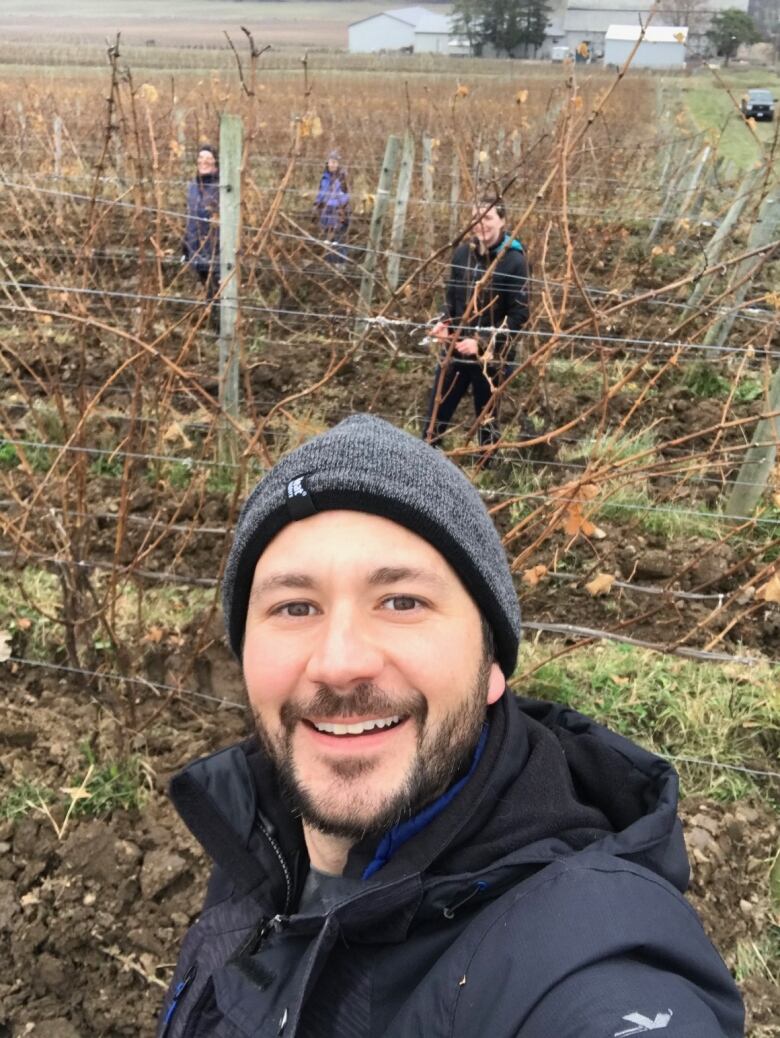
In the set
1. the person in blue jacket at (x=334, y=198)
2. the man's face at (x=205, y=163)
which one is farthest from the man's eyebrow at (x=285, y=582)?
the person in blue jacket at (x=334, y=198)

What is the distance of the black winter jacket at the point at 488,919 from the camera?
0.80 meters

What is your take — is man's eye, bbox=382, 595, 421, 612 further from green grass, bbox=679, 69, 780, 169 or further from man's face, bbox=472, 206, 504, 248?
green grass, bbox=679, 69, 780, 169

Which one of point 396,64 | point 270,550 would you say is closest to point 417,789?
point 270,550

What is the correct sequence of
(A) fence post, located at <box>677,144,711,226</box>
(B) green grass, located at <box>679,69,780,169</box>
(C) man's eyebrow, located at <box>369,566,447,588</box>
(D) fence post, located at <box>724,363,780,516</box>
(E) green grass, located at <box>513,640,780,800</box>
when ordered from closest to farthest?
(C) man's eyebrow, located at <box>369,566,447,588</box>, (E) green grass, located at <box>513,640,780,800</box>, (D) fence post, located at <box>724,363,780,516</box>, (A) fence post, located at <box>677,144,711,226</box>, (B) green grass, located at <box>679,69,780,169</box>

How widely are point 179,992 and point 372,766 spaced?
0.54 metres

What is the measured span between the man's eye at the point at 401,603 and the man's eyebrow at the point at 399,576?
26 mm

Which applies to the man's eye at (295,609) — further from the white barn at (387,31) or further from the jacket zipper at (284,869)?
the white barn at (387,31)

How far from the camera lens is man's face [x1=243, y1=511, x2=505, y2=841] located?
1049 millimetres

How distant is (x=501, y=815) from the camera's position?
1.00 m

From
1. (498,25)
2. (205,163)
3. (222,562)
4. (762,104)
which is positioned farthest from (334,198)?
(498,25)

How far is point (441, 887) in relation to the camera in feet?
3.13

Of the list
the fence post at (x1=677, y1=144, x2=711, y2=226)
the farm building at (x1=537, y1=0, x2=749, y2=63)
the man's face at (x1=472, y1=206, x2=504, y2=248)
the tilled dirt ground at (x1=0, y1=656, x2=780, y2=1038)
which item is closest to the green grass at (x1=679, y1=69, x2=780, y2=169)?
the fence post at (x1=677, y1=144, x2=711, y2=226)

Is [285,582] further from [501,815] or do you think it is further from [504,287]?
[504,287]

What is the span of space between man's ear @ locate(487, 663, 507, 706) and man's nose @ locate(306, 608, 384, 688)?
0.69 ft
